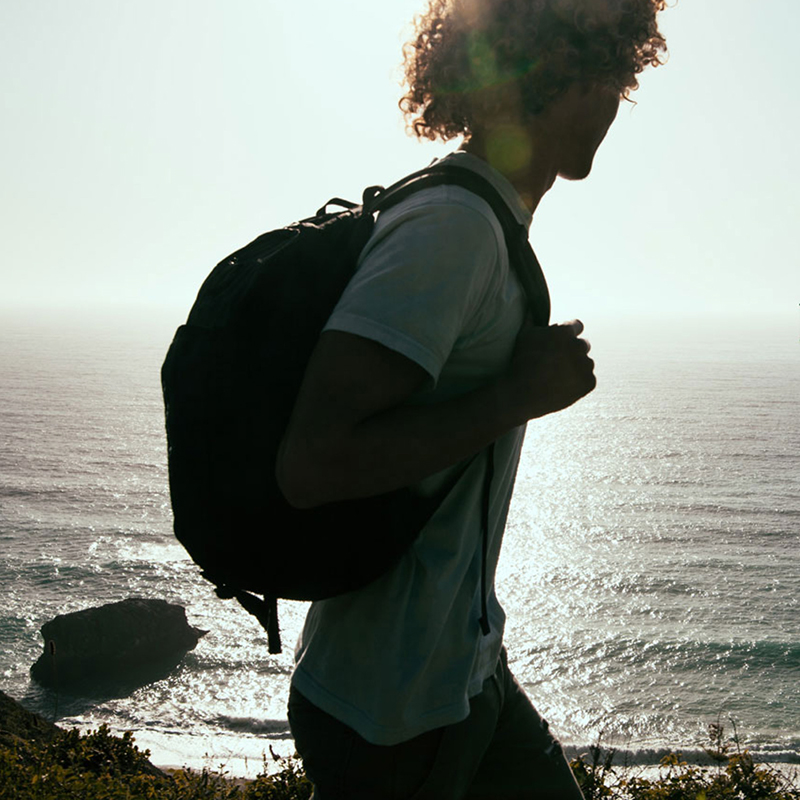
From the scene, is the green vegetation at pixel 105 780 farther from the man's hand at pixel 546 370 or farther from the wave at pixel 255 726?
the wave at pixel 255 726

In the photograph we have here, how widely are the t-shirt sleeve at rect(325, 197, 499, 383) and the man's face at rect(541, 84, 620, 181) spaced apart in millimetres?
368

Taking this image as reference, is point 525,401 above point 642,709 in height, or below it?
above

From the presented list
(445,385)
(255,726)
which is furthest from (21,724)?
(255,726)

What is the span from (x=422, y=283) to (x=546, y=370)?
304 millimetres

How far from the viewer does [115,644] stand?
2888 cm

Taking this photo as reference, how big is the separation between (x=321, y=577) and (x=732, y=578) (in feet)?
140

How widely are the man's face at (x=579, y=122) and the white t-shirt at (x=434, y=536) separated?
16 centimetres

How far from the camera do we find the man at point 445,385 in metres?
1.24

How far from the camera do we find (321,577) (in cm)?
142

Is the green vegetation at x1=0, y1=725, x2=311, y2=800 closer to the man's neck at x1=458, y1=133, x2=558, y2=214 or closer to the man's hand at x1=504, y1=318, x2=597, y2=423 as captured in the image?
the man's hand at x1=504, y1=318, x2=597, y2=423

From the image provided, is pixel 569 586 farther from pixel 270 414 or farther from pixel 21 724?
pixel 270 414

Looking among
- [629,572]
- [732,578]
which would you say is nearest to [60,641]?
[629,572]

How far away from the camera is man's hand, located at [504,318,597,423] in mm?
1397

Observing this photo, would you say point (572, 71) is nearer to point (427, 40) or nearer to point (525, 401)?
point (427, 40)
